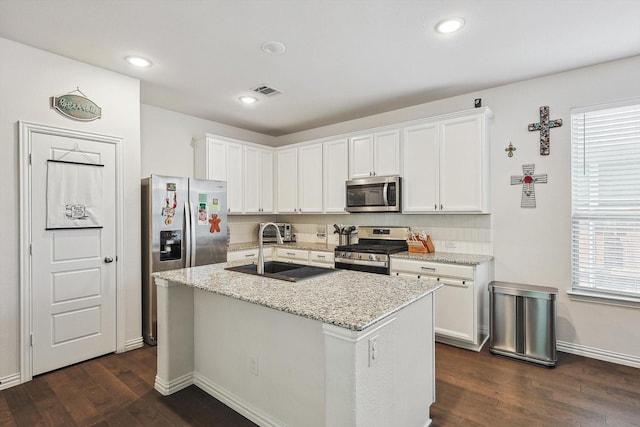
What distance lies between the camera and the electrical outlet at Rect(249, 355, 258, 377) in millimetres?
2156

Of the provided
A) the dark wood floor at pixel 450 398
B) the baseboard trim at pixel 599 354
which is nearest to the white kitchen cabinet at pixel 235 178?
the dark wood floor at pixel 450 398

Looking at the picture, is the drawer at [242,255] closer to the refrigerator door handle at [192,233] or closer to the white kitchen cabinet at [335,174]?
the refrigerator door handle at [192,233]

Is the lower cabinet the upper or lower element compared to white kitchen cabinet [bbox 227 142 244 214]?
lower

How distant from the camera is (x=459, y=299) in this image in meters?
3.27

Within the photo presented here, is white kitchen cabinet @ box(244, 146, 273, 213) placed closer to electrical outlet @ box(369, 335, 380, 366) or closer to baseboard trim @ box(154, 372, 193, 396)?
baseboard trim @ box(154, 372, 193, 396)

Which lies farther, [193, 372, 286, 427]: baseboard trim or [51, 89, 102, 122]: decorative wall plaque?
[51, 89, 102, 122]: decorative wall plaque

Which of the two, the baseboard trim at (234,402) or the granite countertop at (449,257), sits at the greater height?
the granite countertop at (449,257)

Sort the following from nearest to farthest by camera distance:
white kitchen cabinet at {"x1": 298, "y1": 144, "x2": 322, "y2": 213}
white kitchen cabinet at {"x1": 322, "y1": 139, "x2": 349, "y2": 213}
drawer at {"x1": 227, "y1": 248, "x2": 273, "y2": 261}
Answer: drawer at {"x1": 227, "y1": 248, "x2": 273, "y2": 261} → white kitchen cabinet at {"x1": 322, "y1": 139, "x2": 349, "y2": 213} → white kitchen cabinet at {"x1": 298, "y1": 144, "x2": 322, "y2": 213}

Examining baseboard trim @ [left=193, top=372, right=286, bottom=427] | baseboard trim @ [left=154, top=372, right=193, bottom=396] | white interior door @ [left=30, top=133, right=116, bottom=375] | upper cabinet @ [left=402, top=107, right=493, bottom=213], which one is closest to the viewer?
baseboard trim @ [left=193, top=372, right=286, bottom=427]

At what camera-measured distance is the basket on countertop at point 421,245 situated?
151 inches

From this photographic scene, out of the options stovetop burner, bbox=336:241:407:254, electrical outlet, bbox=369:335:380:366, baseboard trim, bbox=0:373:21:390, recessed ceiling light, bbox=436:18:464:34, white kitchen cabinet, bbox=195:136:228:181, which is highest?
recessed ceiling light, bbox=436:18:464:34

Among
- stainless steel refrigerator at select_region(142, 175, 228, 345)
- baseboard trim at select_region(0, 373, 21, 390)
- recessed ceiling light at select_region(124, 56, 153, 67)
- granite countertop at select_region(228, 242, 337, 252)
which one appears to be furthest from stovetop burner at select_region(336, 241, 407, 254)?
baseboard trim at select_region(0, 373, 21, 390)

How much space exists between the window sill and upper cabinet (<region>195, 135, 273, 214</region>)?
153 inches

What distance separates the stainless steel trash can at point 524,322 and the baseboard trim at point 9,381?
4.08 metres
